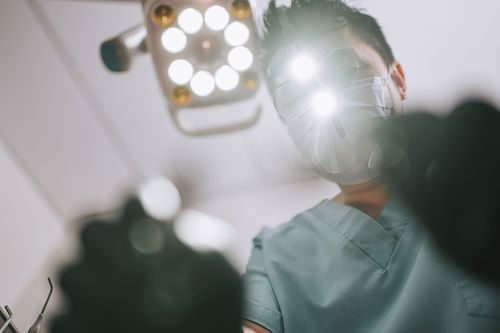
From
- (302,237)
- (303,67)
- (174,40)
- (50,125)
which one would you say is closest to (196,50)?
(174,40)

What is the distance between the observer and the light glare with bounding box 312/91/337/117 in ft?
2.40

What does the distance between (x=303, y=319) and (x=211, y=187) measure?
892 millimetres

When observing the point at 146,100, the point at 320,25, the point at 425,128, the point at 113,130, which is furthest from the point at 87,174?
the point at 425,128

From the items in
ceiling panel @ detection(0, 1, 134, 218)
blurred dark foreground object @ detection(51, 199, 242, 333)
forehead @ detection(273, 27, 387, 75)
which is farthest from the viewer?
ceiling panel @ detection(0, 1, 134, 218)

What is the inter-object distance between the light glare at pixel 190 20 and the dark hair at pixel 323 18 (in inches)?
9.2

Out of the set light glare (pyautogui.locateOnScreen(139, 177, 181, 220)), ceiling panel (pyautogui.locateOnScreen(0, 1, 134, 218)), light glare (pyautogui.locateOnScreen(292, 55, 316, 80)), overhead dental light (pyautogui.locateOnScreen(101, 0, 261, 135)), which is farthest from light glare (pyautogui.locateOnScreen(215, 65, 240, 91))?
ceiling panel (pyautogui.locateOnScreen(0, 1, 134, 218))

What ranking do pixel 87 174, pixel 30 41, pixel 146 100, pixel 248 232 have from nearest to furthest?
pixel 30 41
pixel 146 100
pixel 87 174
pixel 248 232

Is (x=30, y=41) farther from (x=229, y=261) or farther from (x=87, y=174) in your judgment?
(x=229, y=261)

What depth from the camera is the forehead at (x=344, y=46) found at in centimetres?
79

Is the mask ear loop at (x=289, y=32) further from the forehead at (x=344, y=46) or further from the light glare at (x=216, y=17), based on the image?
the light glare at (x=216, y=17)

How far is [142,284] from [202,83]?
458mm

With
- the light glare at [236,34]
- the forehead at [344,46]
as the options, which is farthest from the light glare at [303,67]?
the light glare at [236,34]

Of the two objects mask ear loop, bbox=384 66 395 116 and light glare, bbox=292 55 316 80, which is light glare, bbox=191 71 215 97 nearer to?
light glare, bbox=292 55 316 80

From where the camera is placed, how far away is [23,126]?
4.00ft
